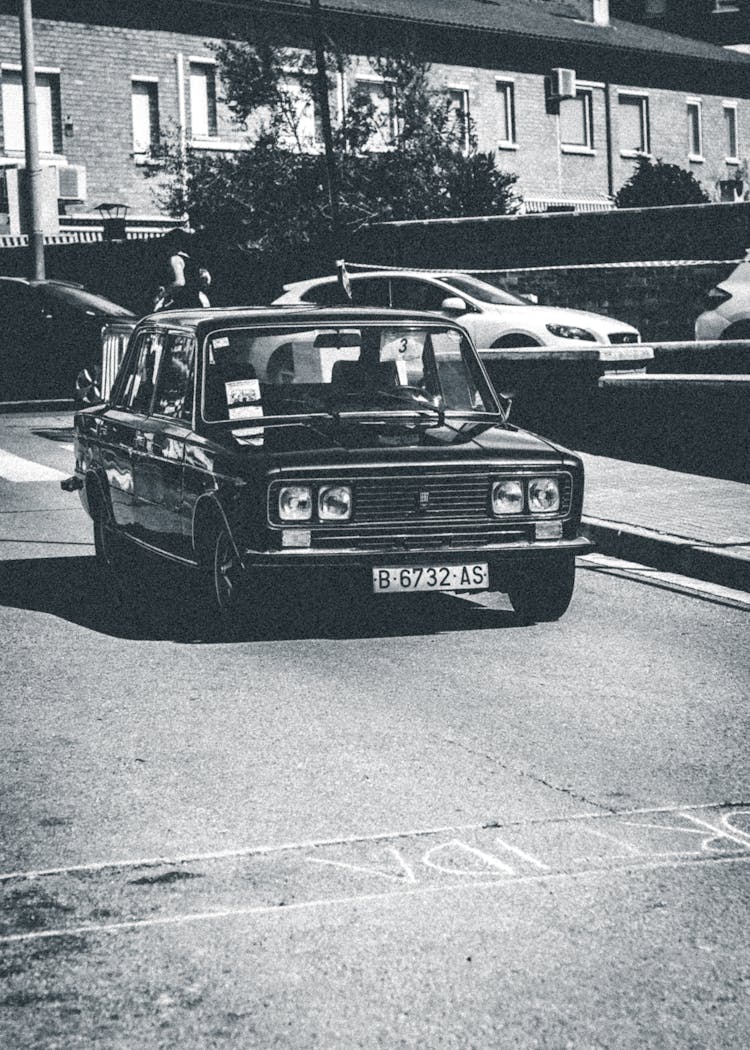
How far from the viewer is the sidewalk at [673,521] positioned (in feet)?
34.8

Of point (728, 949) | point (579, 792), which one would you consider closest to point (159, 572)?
point (579, 792)

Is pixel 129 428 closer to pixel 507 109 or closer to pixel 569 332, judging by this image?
pixel 569 332

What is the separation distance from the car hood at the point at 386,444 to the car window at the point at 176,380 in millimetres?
614

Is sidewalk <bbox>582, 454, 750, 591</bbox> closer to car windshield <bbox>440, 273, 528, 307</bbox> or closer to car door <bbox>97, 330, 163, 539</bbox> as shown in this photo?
car door <bbox>97, 330, 163, 539</bbox>

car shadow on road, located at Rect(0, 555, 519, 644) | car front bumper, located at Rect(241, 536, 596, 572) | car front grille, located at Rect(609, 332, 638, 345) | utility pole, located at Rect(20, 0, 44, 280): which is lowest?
car shadow on road, located at Rect(0, 555, 519, 644)

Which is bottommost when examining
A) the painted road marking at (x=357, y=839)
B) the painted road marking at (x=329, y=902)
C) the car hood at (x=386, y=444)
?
the painted road marking at (x=329, y=902)

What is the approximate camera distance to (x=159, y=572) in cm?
1112

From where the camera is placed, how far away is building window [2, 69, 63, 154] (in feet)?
120

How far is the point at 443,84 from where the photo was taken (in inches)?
1657

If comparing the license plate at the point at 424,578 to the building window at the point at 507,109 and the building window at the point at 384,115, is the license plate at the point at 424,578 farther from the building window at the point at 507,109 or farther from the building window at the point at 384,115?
the building window at the point at 507,109

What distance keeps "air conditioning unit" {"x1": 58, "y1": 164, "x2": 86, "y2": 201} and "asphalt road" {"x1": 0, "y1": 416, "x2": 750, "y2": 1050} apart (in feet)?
90.8

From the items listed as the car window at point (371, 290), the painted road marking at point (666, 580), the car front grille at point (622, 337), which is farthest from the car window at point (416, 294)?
the painted road marking at point (666, 580)

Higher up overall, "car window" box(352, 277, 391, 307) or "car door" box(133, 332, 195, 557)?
"car window" box(352, 277, 391, 307)

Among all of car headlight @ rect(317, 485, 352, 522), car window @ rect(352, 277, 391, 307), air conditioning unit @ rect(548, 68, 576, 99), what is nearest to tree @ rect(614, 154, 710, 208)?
air conditioning unit @ rect(548, 68, 576, 99)
